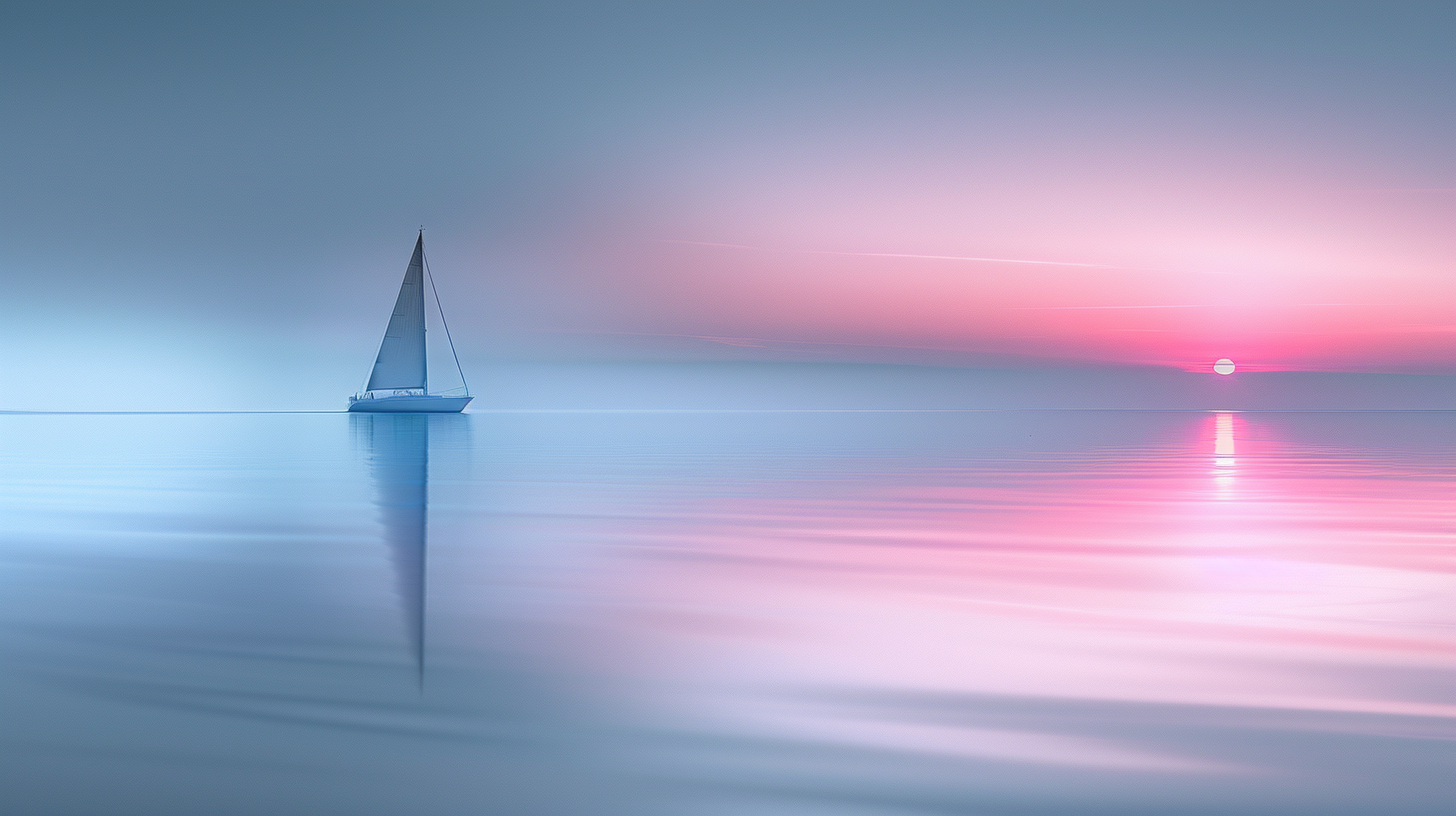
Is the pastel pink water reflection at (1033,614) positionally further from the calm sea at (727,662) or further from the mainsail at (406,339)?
the mainsail at (406,339)

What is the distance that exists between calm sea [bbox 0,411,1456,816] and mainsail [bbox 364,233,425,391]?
2151 inches

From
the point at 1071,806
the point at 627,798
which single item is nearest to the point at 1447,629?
the point at 1071,806

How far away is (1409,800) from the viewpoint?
2.96m

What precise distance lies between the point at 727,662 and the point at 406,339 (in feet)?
205

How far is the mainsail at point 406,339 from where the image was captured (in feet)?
207

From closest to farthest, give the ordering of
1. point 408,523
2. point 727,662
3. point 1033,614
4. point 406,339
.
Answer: point 727,662, point 1033,614, point 408,523, point 406,339

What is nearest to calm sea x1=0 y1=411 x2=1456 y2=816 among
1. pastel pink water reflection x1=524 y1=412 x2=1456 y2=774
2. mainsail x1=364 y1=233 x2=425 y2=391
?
pastel pink water reflection x1=524 y1=412 x2=1456 y2=774

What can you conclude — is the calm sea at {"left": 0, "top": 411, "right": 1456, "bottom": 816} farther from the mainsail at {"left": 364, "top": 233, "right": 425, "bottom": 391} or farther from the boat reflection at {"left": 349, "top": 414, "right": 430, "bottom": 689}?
the mainsail at {"left": 364, "top": 233, "right": 425, "bottom": 391}

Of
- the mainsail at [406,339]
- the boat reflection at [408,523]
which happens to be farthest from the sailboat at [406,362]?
the boat reflection at [408,523]

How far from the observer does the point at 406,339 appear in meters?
63.7

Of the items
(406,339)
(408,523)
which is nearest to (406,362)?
(406,339)

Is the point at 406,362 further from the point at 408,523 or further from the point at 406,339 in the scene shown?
the point at 408,523

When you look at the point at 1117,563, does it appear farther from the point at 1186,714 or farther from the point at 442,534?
the point at 442,534

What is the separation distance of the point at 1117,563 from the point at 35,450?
2547 centimetres
